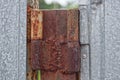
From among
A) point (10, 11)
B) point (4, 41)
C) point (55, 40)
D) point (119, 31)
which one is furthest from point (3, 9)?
point (119, 31)

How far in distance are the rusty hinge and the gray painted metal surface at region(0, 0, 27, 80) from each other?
66mm

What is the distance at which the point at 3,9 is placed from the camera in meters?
2.06

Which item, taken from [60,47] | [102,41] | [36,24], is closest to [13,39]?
[36,24]

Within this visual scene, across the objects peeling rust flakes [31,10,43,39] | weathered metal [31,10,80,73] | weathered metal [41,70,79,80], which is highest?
peeling rust flakes [31,10,43,39]

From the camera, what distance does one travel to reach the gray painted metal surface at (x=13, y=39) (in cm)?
204

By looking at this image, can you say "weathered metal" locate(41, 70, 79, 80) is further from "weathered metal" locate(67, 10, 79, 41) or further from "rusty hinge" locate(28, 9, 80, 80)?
"weathered metal" locate(67, 10, 79, 41)

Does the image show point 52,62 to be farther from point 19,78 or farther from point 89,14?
point 89,14

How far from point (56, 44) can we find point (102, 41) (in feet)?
0.82

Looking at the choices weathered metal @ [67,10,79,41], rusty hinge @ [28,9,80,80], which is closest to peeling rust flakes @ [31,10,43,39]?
rusty hinge @ [28,9,80,80]

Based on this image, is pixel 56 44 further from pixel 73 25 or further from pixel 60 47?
pixel 73 25

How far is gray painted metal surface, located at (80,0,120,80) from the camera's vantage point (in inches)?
78.5

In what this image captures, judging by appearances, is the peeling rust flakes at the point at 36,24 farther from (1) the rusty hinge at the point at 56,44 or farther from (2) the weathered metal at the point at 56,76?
(2) the weathered metal at the point at 56,76

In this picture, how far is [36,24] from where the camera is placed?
210cm

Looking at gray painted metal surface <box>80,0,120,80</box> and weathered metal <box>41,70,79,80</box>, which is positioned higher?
gray painted metal surface <box>80,0,120,80</box>
